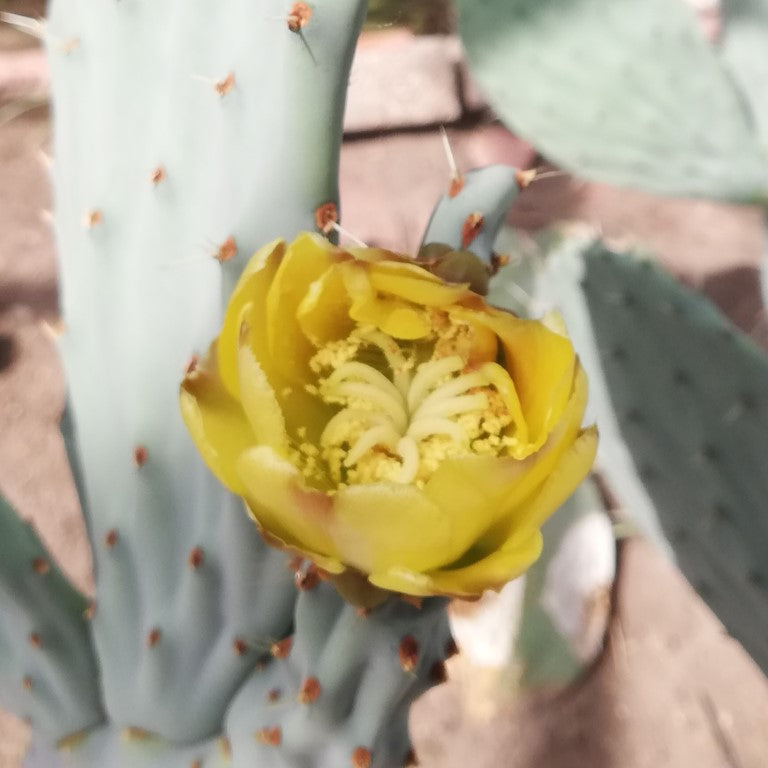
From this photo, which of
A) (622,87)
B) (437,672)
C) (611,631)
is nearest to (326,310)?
(437,672)

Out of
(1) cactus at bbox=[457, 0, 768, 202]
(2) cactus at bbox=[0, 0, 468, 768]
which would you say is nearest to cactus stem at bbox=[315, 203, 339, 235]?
(2) cactus at bbox=[0, 0, 468, 768]

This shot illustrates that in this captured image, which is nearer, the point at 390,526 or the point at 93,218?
the point at 390,526

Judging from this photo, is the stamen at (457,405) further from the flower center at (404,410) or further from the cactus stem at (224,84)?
the cactus stem at (224,84)

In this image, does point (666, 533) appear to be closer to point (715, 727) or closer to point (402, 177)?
point (715, 727)

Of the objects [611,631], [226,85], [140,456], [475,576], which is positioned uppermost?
[226,85]

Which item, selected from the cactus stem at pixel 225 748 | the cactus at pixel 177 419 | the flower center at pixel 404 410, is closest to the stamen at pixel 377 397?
the flower center at pixel 404 410

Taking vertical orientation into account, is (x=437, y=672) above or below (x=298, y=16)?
below

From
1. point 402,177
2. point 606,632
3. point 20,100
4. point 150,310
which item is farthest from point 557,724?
point 20,100

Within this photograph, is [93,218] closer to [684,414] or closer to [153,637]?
[153,637]
